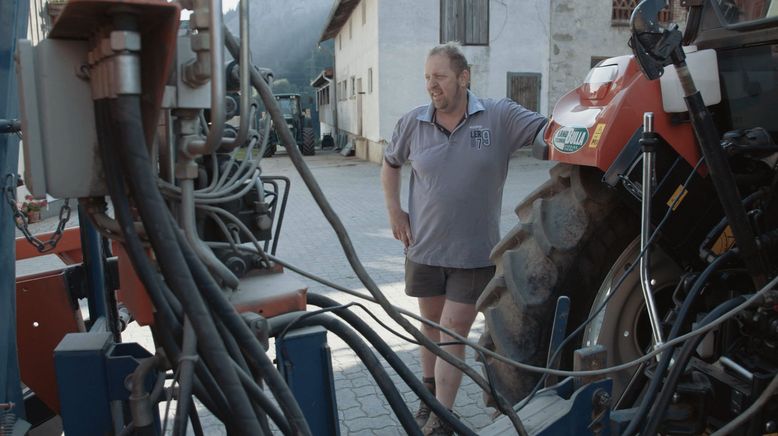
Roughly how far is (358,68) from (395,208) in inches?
733

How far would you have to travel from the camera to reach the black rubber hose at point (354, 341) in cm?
142

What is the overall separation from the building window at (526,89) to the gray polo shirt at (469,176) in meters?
15.5

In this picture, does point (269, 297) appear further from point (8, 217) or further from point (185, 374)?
point (8, 217)

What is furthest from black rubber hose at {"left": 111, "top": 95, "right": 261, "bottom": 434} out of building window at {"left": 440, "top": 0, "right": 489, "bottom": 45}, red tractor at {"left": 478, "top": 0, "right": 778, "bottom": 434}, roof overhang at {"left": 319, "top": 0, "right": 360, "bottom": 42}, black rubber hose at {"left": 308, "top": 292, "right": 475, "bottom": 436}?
roof overhang at {"left": 319, "top": 0, "right": 360, "bottom": 42}

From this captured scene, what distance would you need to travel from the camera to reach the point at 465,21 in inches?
706

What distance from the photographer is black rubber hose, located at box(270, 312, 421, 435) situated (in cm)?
142

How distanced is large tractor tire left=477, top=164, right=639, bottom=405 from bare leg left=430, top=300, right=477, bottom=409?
26.0 inches

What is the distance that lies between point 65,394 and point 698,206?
1832mm

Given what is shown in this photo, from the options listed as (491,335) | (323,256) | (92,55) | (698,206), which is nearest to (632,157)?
(698,206)

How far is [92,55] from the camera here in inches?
47.5

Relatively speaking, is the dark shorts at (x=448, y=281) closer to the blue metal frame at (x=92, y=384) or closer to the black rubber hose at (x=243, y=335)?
the blue metal frame at (x=92, y=384)

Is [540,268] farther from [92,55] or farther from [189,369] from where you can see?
[92,55]

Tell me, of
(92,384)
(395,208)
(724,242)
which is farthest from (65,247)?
(724,242)

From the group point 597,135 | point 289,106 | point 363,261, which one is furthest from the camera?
point 289,106
